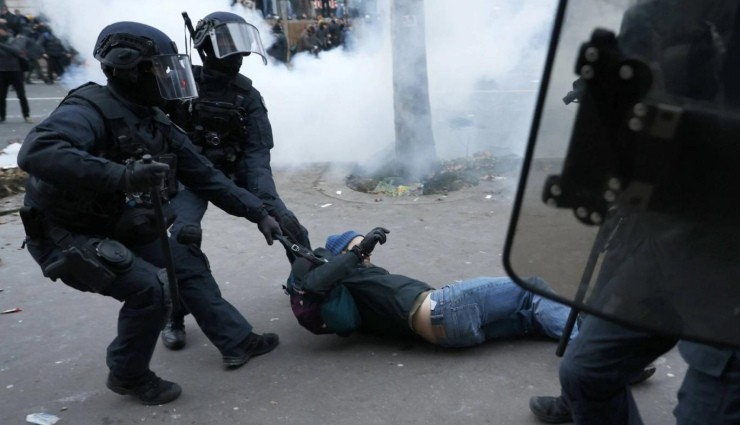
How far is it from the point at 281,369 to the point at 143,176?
120cm

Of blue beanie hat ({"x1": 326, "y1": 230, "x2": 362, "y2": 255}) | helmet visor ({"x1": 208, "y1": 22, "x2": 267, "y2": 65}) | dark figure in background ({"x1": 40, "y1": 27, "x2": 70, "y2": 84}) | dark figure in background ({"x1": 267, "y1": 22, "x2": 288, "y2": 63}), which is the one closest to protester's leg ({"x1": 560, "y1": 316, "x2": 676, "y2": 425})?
blue beanie hat ({"x1": 326, "y1": 230, "x2": 362, "y2": 255})

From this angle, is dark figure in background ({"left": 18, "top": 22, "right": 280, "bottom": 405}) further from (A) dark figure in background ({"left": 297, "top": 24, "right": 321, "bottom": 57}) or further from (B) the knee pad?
(A) dark figure in background ({"left": 297, "top": 24, "right": 321, "bottom": 57})

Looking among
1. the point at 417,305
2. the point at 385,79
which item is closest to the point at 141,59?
the point at 417,305

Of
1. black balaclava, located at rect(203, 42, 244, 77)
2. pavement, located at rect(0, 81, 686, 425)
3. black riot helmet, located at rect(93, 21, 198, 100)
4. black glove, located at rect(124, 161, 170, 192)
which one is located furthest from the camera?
black balaclava, located at rect(203, 42, 244, 77)

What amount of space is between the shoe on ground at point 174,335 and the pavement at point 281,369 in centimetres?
4

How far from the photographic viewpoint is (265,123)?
12.8 feet

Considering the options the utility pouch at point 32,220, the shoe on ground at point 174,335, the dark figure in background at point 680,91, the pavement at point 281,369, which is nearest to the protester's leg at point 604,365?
the dark figure in background at point 680,91

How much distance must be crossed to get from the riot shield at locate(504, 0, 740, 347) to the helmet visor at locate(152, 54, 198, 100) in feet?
6.78

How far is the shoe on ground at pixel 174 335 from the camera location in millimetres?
3496

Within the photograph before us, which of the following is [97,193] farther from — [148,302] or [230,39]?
[230,39]

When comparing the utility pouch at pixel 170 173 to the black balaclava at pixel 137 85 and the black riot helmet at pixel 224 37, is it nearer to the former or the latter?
the black balaclava at pixel 137 85

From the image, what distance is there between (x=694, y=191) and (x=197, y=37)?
10.5 feet

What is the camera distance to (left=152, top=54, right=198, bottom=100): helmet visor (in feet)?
9.24

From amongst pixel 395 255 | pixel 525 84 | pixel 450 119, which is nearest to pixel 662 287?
pixel 395 255
